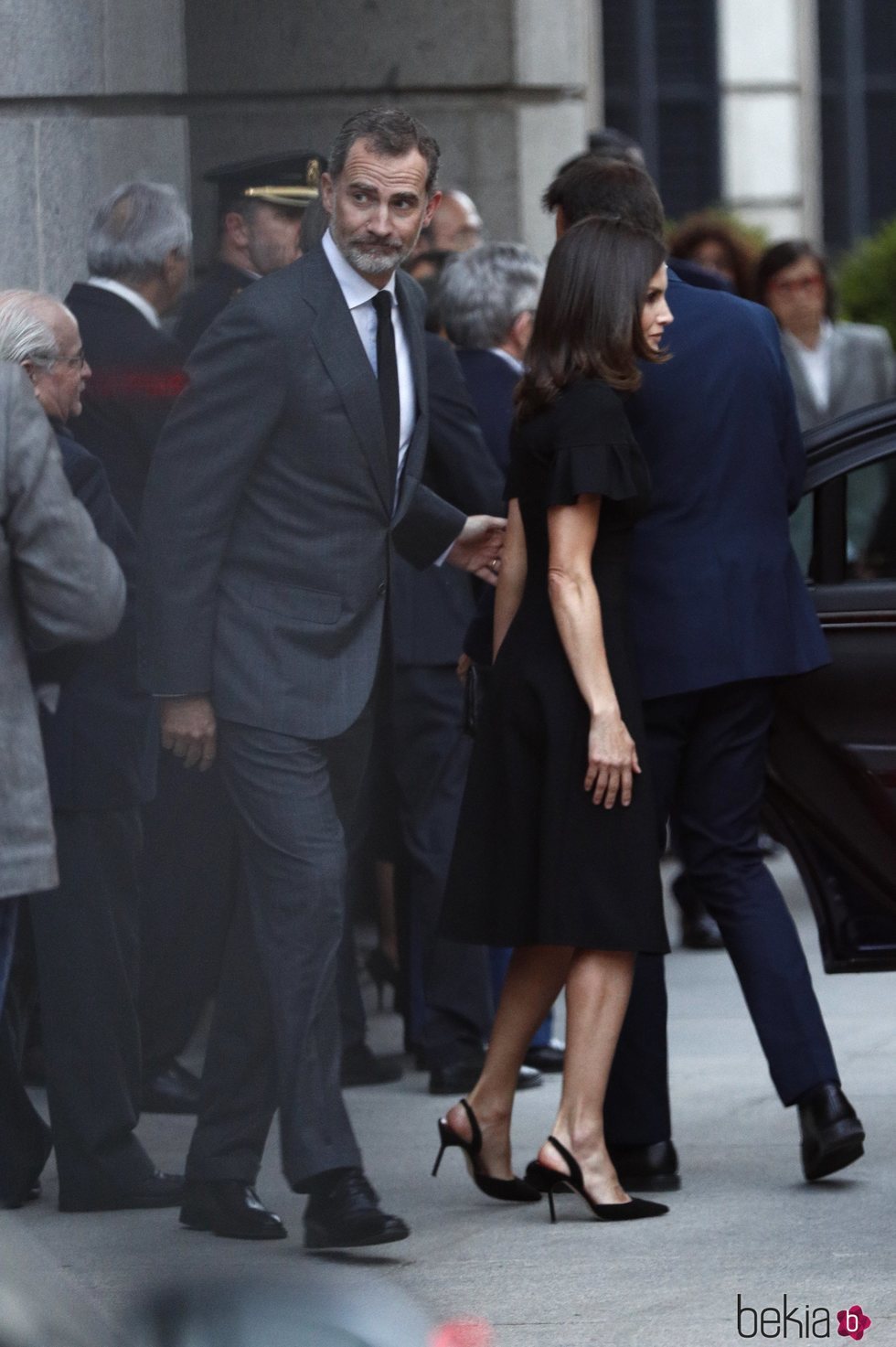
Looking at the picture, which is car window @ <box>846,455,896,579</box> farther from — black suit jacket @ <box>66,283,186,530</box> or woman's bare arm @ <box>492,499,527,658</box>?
woman's bare arm @ <box>492,499,527,658</box>

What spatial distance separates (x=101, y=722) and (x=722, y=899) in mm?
1260

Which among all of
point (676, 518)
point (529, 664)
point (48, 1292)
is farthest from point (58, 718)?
point (48, 1292)

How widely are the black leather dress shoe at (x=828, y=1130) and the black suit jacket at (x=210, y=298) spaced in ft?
7.67

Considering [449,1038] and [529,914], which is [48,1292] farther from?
[449,1038]

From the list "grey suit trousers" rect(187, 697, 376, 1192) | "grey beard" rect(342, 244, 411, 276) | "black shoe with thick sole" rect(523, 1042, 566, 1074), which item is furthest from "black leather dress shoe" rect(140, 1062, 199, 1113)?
"grey beard" rect(342, 244, 411, 276)

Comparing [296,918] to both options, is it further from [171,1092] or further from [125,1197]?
[171,1092]

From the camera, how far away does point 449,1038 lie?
636cm

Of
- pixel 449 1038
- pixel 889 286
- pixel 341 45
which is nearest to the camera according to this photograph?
pixel 449 1038

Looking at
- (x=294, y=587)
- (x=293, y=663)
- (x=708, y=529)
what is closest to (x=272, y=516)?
(x=294, y=587)

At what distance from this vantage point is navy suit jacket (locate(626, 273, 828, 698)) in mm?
5141

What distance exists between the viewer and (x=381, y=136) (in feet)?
15.9

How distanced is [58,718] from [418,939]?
1724 millimetres

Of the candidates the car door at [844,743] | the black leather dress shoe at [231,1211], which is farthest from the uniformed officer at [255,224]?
the black leather dress shoe at [231,1211]

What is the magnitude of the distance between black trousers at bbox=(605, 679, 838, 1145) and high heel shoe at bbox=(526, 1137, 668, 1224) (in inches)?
9.1
